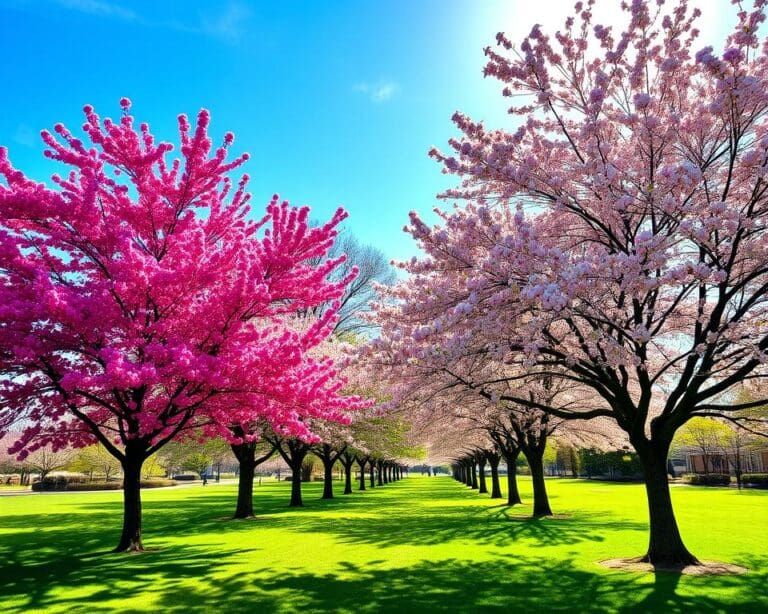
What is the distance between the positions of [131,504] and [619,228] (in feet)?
40.1

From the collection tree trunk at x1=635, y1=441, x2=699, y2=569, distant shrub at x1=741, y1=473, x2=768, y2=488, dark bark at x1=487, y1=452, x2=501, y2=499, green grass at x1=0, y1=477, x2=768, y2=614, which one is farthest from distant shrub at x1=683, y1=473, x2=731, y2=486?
tree trunk at x1=635, y1=441, x2=699, y2=569

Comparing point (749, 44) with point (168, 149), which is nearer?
point (749, 44)

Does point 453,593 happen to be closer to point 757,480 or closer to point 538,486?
point 538,486

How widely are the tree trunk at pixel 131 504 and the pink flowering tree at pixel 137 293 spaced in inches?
1.3

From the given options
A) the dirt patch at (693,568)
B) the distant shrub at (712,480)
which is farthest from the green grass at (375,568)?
the distant shrub at (712,480)

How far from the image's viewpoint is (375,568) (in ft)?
32.4

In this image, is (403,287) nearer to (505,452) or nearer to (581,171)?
(581,171)

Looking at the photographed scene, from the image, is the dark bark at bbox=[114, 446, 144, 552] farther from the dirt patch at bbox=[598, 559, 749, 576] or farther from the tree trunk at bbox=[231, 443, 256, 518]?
the dirt patch at bbox=[598, 559, 749, 576]

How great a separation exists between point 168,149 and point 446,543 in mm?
11452

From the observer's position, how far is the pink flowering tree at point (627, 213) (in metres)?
7.43

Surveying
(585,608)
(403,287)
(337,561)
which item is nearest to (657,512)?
(585,608)

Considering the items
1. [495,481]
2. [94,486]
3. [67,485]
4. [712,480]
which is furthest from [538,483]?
[67,485]

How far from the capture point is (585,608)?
22.8 feet

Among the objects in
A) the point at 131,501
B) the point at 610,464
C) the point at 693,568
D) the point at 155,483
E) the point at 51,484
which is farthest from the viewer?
the point at 610,464
